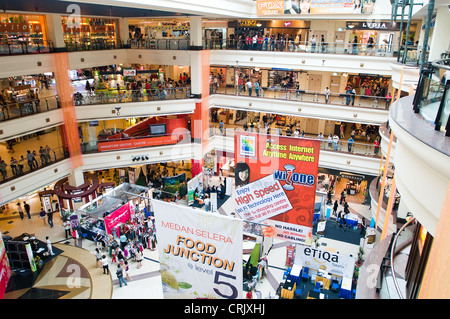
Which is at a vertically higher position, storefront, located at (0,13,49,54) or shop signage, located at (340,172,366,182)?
storefront, located at (0,13,49,54)

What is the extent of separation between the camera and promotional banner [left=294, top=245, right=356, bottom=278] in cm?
1439

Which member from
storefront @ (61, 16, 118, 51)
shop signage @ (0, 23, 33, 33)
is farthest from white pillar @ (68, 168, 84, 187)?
shop signage @ (0, 23, 33, 33)

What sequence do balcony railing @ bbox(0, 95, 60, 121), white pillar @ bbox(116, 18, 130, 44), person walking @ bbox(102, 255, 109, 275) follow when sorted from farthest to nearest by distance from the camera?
1. white pillar @ bbox(116, 18, 130, 44)
2. balcony railing @ bbox(0, 95, 60, 121)
3. person walking @ bbox(102, 255, 109, 275)

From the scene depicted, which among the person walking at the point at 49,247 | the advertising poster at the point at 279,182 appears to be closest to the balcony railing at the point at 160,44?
the person walking at the point at 49,247

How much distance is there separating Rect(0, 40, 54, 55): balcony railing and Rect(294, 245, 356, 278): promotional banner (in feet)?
54.7

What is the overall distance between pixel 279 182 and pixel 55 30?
17.0m

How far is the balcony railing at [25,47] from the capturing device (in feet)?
55.1

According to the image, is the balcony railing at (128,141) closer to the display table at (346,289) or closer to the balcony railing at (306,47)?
the balcony railing at (306,47)

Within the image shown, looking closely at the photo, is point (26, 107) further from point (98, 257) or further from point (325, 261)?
point (325, 261)

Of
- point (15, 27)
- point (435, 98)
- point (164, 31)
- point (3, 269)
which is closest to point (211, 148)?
point (164, 31)

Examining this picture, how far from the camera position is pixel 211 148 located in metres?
26.0

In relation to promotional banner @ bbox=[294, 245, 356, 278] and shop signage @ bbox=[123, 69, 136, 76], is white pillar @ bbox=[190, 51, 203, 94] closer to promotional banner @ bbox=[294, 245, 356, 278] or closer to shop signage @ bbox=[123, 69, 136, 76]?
shop signage @ bbox=[123, 69, 136, 76]

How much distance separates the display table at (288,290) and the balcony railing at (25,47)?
1708 centimetres

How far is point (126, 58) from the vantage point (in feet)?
83.1
